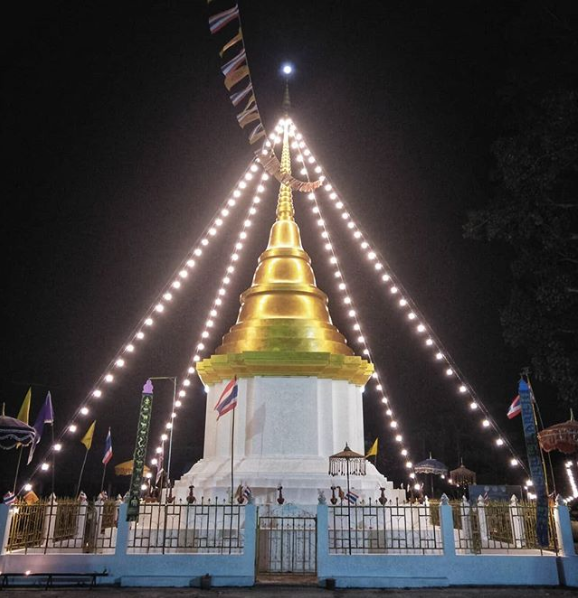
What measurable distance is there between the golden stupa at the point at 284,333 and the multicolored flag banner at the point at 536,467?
452 cm

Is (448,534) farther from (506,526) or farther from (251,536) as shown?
(251,536)

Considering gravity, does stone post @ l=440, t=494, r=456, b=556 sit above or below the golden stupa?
below

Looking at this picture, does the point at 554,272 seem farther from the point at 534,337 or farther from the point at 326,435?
the point at 326,435

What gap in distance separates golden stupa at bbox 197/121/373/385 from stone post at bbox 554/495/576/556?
5909mm

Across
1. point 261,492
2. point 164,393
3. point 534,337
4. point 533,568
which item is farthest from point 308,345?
point 164,393

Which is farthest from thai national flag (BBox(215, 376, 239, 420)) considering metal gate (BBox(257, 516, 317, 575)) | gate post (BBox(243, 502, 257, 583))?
gate post (BBox(243, 502, 257, 583))

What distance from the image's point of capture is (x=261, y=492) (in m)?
12.4

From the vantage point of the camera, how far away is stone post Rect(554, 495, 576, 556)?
32.8 feet

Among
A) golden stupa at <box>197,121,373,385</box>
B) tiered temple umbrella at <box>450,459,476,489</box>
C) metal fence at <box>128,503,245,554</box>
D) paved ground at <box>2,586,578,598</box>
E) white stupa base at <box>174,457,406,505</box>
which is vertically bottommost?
paved ground at <box>2,586,578,598</box>

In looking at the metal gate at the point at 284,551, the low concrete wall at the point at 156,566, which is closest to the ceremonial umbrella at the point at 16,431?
the low concrete wall at the point at 156,566

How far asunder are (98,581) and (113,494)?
2401 cm

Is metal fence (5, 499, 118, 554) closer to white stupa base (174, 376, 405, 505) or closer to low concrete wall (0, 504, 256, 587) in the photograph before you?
low concrete wall (0, 504, 256, 587)

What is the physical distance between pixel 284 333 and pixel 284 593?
709 cm

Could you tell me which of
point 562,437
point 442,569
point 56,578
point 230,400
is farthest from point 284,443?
point 562,437
